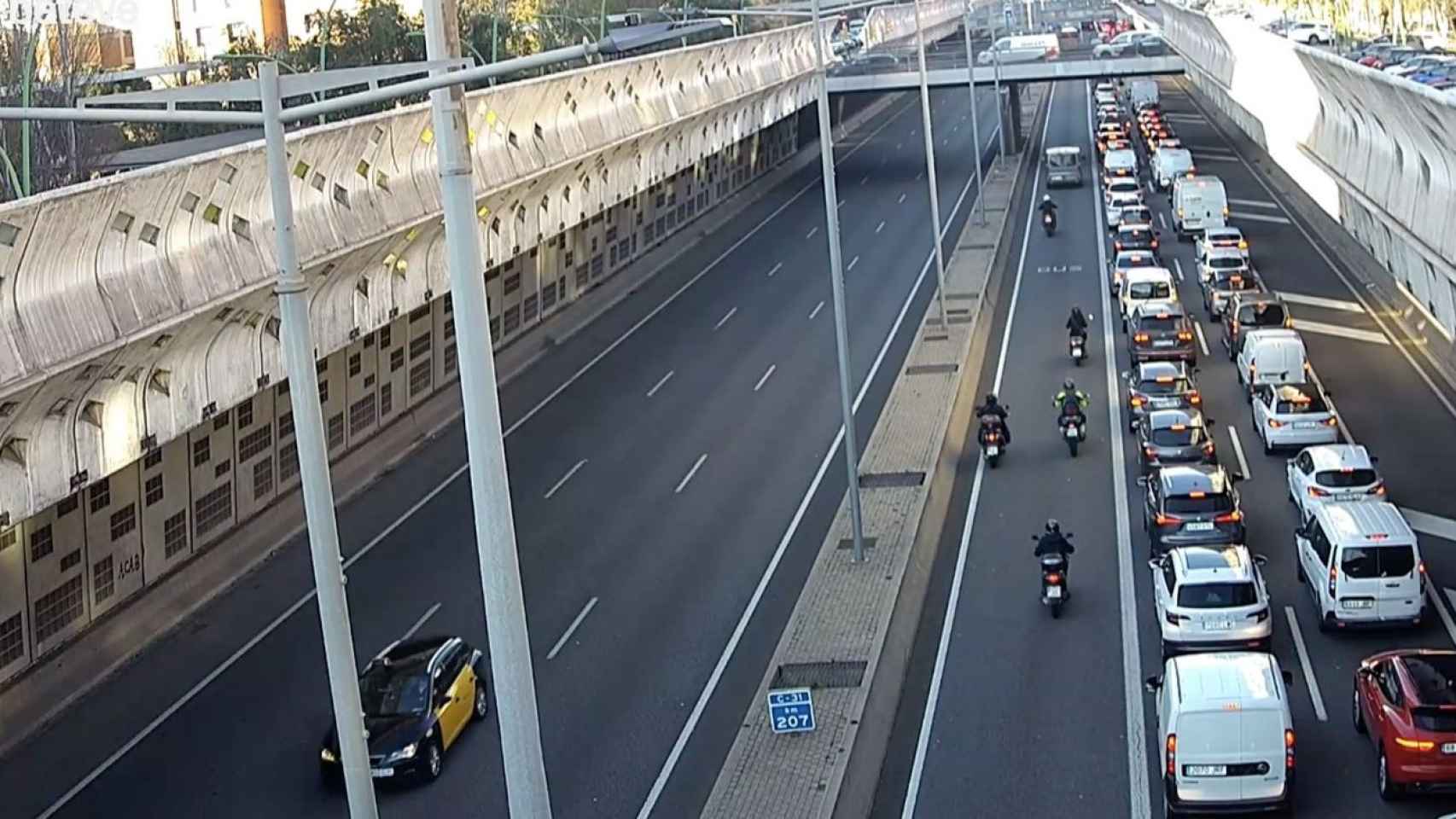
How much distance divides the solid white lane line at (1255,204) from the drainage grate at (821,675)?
2026 inches

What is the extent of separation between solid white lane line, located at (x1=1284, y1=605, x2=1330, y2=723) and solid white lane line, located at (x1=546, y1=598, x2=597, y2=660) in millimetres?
9656

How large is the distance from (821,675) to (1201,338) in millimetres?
26512

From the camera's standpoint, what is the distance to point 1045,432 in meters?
39.1

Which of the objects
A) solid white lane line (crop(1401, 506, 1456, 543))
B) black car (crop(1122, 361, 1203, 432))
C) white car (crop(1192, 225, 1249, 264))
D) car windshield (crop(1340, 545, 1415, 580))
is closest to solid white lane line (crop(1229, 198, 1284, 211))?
white car (crop(1192, 225, 1249, 264))

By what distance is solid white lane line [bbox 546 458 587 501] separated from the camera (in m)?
36.2

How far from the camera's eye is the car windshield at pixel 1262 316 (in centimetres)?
4475

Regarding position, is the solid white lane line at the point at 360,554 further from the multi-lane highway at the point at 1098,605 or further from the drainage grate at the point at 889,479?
the multi-lane highway at the point at 1098,605

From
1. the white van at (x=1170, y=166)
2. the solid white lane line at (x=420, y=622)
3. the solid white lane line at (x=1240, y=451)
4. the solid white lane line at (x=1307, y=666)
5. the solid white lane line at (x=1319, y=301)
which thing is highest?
the white van at (x=1170, y=166)

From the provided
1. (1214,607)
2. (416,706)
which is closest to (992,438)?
(1214,607)

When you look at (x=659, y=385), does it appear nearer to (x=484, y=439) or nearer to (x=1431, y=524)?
(x=1431, y=524)

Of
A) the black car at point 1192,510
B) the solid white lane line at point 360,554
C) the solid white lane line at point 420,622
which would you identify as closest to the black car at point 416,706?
the solid white lane line at point 360,554

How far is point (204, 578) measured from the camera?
3098cm

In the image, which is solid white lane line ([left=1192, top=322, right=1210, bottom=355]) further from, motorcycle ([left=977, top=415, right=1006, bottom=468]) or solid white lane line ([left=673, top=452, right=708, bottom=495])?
solid white lane line ([left=673, top=452, right=708, bottom=495])

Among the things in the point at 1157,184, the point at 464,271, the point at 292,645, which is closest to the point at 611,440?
the point at 292,645
